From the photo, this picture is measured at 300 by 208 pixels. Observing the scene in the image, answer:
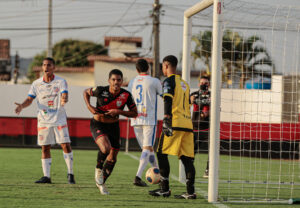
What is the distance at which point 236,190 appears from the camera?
29.6 ft

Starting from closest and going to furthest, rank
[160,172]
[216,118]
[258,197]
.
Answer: [216,118] → [160,172] → [258,197]

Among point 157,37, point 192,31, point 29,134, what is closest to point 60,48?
point 157,37

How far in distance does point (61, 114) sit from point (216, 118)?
3.19 metres

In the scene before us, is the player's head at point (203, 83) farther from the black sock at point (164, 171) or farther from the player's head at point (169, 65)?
the black sock at point (164, 171)

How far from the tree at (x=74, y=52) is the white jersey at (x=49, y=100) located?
188ft

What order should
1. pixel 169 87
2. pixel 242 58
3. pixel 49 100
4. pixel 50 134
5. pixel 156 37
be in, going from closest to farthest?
pixel 169 87, pixel 242 58, pixel 49 100, pixel 50 134, pixel 156 37

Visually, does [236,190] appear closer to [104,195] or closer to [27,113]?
[104,195]

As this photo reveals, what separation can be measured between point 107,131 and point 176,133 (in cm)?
116

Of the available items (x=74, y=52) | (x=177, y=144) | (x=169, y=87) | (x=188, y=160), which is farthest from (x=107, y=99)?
(x=74, y=52)

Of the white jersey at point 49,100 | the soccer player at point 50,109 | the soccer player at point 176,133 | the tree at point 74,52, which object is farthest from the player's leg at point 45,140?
the tree at point 74,52

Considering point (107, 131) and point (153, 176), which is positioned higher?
point (107, 131)

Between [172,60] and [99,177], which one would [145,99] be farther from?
[99,177]

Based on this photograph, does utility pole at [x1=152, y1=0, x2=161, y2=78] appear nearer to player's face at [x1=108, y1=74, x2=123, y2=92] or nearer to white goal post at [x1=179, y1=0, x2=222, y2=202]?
player's face at [x1=108, y1=74, x2=123, y2=92]

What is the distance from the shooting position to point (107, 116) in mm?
7945
